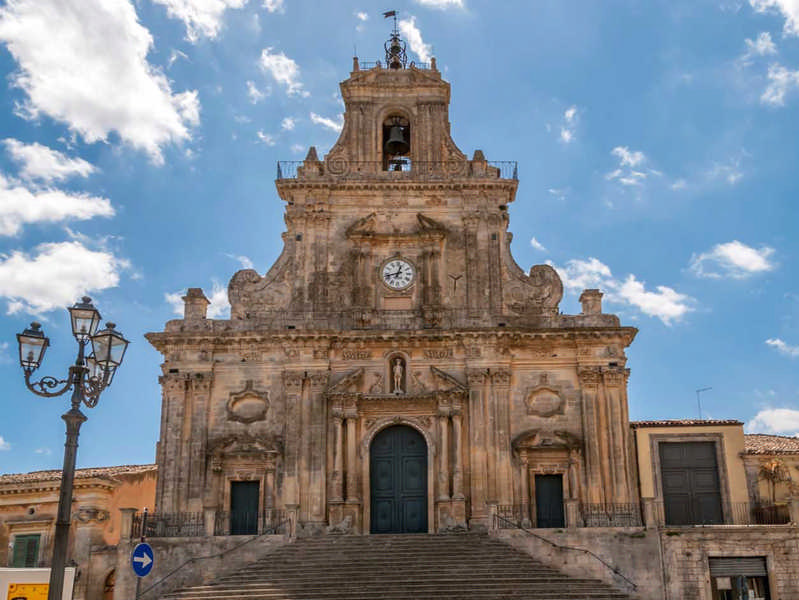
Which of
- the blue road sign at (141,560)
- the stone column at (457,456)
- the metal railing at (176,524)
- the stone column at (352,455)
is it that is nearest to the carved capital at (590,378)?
the stone column at (457,456)

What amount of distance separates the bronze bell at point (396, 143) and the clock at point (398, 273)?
477 cm

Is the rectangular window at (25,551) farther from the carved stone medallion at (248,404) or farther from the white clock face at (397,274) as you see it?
the white clock face at (397,274)

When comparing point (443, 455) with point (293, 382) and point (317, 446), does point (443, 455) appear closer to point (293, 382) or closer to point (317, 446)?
point (317, 446)

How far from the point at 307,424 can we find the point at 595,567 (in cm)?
957

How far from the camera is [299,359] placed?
92.4 feet

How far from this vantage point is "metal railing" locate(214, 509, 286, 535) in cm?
2664

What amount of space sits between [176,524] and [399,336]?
880 cm

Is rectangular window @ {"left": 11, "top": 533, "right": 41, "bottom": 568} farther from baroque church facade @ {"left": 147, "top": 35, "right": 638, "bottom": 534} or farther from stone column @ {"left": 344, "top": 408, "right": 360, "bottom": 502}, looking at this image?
stone column @ {"left": 344, "top": 408, "right": 360, "bottom": 502}

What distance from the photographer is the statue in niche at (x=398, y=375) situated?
28.0 m

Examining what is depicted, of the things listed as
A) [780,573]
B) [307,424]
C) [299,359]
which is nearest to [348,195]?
[299,359]

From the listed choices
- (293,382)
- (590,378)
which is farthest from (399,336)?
(590,378)

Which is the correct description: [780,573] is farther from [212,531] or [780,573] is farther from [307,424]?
[212,531]

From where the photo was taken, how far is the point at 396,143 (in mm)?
31875

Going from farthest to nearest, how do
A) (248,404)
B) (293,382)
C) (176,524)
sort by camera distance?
(248,404) < (293,382) < (176,524)
